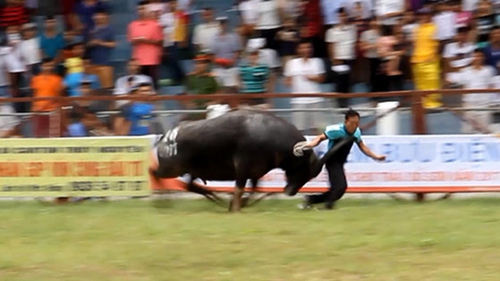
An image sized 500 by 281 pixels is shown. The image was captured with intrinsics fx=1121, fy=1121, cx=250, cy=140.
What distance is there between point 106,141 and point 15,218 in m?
1.87

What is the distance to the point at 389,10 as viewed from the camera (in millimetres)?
17438

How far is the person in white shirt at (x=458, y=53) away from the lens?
16.3 metres

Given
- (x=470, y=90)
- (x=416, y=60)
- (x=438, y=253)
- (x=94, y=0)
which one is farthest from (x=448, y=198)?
(x=94, y=0)

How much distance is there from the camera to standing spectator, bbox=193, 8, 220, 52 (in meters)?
17.8

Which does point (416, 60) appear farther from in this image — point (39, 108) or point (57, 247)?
point (57, 247)

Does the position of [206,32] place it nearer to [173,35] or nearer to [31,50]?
[173,35]

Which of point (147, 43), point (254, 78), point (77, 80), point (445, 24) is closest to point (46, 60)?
point (77, 80)

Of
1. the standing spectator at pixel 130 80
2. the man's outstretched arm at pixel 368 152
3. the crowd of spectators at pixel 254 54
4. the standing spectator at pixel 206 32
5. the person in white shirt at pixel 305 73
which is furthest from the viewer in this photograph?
the standing spectator at pixel 206 32

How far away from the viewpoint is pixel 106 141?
14797mm

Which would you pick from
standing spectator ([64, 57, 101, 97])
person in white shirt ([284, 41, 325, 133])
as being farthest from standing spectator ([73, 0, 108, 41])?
person in white shirt ([284, 41, 325, 133])

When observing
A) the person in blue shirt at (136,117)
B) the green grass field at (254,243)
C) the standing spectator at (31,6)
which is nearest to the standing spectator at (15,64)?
the standing spectator at (31,6)

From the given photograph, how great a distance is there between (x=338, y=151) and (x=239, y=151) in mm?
1228

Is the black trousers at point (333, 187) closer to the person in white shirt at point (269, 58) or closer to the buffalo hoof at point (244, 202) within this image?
the buffalo hoof at point (244, 202)

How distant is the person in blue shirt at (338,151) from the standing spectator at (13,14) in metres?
7.32
